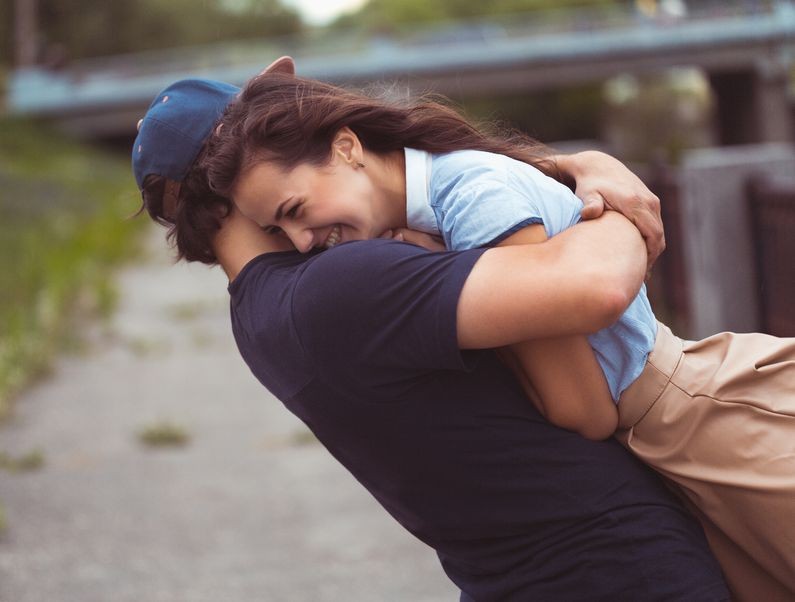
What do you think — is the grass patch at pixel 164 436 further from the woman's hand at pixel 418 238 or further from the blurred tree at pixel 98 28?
the blurred tree at pixel 98 28

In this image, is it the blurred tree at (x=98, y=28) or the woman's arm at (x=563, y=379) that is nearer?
the woman's arm at (x=563, y=379)

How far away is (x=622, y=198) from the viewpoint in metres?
2.00

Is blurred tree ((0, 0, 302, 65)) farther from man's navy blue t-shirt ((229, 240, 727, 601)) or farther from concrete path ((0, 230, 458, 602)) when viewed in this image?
man's navy blue t-shirt ((229, 240, 727, 601))

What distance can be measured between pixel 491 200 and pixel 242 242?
20.3 inches

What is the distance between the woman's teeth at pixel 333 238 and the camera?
204 cm

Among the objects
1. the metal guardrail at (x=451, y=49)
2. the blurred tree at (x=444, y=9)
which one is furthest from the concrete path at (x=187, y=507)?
the blurred tree at (x=444, y=9)

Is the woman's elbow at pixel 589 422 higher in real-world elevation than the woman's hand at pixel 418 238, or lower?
lower

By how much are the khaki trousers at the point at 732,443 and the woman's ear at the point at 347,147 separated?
1.97 feet

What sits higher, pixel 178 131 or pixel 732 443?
pixel 178 131

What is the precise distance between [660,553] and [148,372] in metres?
7.84

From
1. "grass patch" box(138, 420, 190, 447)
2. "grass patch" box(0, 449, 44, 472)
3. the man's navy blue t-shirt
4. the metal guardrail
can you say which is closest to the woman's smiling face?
the man's navy blue t-shirt

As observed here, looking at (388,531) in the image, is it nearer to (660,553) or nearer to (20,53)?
(660,553)

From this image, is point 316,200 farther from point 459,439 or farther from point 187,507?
point 187,507

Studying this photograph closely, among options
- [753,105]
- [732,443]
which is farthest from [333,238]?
[753,105]
